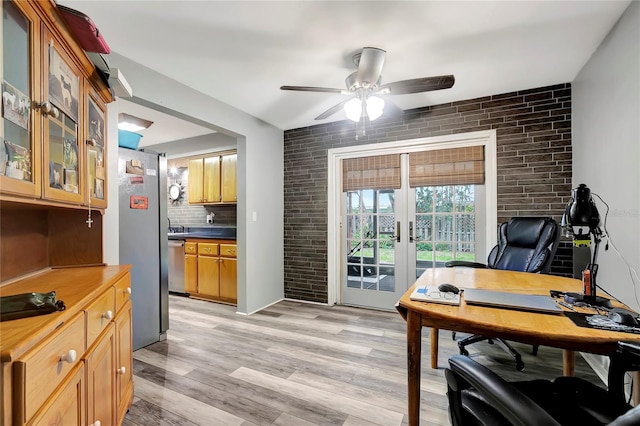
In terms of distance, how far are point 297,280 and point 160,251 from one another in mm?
1921

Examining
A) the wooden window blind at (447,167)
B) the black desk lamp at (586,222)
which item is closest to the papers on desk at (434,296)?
the black desk lamp at (586,222)

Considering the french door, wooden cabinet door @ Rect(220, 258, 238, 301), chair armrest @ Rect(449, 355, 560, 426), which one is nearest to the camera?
chair armrest @ Rect(449, 355, 560, 426)

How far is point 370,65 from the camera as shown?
215 cm

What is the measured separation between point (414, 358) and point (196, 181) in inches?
170

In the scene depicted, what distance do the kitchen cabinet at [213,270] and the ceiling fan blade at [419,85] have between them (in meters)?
2.79

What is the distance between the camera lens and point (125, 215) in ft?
8.38

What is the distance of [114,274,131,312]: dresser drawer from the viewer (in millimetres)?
1529

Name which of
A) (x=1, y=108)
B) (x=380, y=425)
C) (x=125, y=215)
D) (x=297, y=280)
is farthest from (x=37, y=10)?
(x=297, y=280)

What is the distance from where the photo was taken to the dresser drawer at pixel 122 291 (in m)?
1.53

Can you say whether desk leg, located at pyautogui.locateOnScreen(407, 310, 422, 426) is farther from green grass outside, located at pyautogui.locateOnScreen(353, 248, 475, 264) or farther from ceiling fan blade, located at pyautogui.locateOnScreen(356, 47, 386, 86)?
green grass outside, located at pyautogui.locateOnScreen(353, 248, 475, 264)

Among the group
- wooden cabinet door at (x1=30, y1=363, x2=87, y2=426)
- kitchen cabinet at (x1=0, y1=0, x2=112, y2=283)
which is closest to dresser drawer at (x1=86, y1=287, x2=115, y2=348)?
wooden cabinet door at (x1=30, y1=363, x2=87, y2=426)

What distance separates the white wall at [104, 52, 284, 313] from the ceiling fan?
116 cm

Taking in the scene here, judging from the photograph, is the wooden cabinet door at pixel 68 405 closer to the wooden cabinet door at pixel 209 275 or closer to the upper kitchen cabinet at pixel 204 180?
the wooden cabinet door at pixel 209 275

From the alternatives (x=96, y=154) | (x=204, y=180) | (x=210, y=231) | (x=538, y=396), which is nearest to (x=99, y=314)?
(x=96, y=154)
